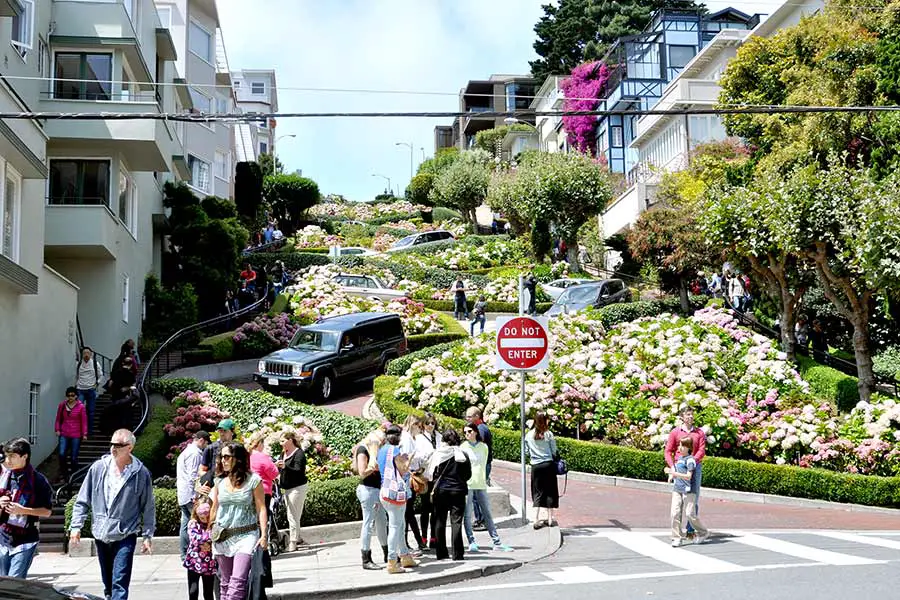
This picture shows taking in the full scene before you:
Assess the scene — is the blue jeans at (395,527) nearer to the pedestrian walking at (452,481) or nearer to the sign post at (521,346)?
the pedestrian walking at (452,481)

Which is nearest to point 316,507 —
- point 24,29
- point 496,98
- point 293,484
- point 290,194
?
point 293,484

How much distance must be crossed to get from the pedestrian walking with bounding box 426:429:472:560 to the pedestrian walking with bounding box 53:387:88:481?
7036mm

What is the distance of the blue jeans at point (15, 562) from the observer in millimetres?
9289

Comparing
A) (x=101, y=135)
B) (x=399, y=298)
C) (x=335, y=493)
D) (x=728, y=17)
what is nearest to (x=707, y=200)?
(x=399, y=298)

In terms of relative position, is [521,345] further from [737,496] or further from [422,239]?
[422,239]

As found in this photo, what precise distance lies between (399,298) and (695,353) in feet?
54.8

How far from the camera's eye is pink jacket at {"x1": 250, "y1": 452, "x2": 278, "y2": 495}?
1148cm

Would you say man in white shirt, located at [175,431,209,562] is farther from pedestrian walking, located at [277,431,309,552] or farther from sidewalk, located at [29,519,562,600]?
pedestrian walking, located at [277,431,309,552]

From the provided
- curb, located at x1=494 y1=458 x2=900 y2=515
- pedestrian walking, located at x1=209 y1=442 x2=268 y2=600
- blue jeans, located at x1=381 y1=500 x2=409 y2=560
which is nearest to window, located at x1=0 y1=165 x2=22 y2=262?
blue jeans, located at x1=381 y1=500 x2=409 y2=560

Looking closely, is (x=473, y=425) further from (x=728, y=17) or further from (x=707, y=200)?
(x=728, y=17)

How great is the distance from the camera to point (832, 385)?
24.4m

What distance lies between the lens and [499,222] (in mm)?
75000

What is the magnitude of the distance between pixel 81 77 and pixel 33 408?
10.1 metres

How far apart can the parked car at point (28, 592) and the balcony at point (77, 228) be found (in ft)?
61.7
